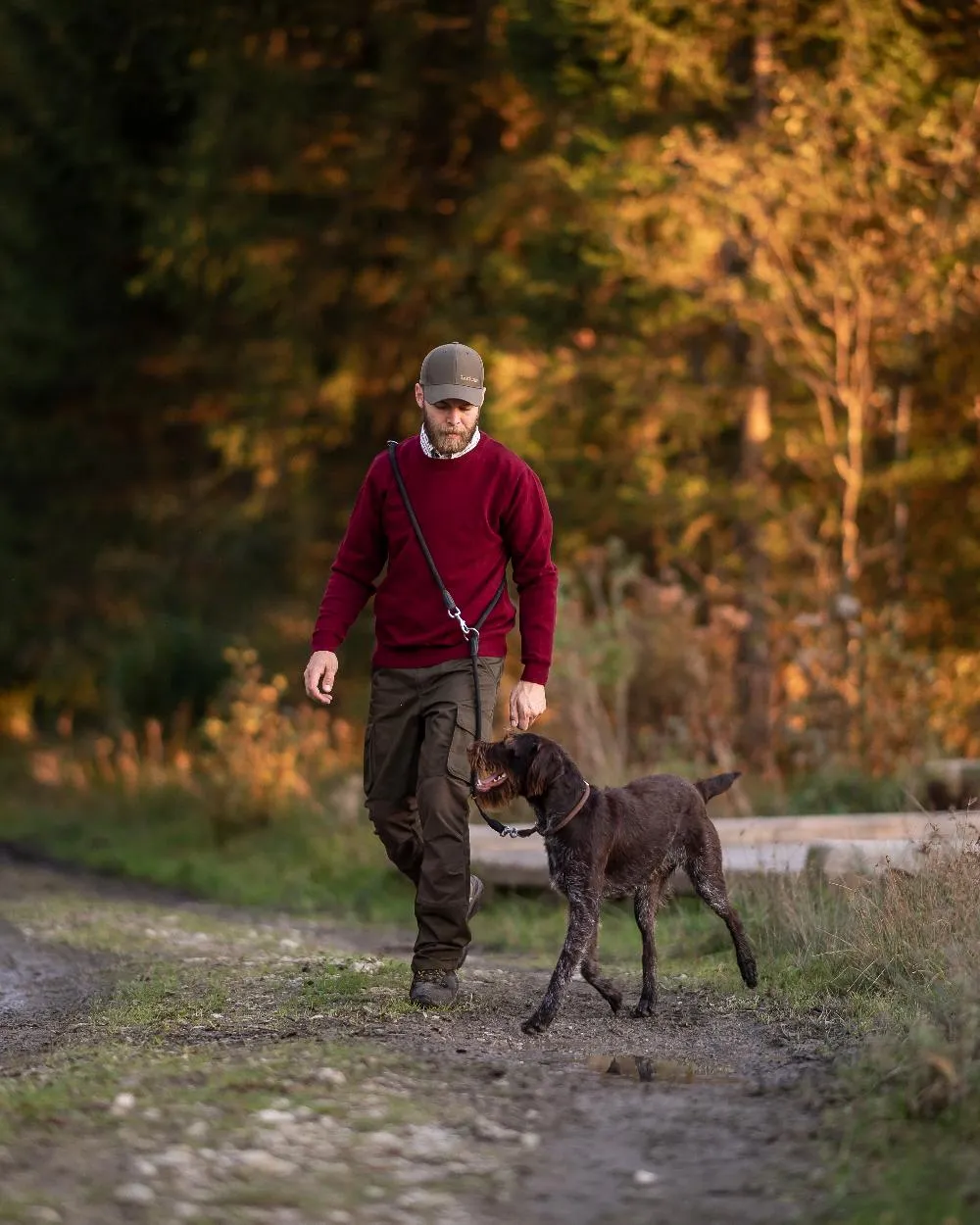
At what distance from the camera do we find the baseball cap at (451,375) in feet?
22.0

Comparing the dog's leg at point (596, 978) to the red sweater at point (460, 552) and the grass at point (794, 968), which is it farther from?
the red sweater at point (460, 552)

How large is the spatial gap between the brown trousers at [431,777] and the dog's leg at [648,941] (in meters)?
0.67

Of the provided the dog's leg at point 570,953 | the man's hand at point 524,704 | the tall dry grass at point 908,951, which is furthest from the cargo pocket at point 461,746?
the tall dry grass at point 908,951

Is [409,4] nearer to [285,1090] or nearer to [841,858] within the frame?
[841,858]

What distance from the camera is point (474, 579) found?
693 centimetres

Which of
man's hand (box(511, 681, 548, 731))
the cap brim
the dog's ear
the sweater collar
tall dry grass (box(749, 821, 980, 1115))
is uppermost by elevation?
the cap brim

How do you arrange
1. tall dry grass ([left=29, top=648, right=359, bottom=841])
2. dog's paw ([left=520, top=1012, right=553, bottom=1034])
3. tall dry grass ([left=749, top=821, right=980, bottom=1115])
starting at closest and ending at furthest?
tall dry grass ([left=749, top=821, right=980, bottom=1115]), dog's paw ([left=520, top=1012, right=553, bottom=1034]), tall dry grass ([left=29, top=648, right=359, bottom=841])

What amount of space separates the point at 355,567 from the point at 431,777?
2.96 ft

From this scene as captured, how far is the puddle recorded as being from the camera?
19.0 ft

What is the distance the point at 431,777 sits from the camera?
689 centimetres

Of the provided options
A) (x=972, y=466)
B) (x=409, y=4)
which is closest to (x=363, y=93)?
(x=409, y=4)

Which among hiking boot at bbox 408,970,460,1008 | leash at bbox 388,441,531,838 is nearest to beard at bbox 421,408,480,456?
leash at bbox 388,441,531,838

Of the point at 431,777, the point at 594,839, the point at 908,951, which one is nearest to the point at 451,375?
the point at 431,777

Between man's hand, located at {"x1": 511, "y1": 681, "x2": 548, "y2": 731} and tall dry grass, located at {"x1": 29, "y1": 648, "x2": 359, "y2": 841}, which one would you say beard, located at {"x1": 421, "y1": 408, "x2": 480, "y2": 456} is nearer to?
man's hand, located at {"x1": 511, "y1": 681, "x2": 548, "y2": 731}
